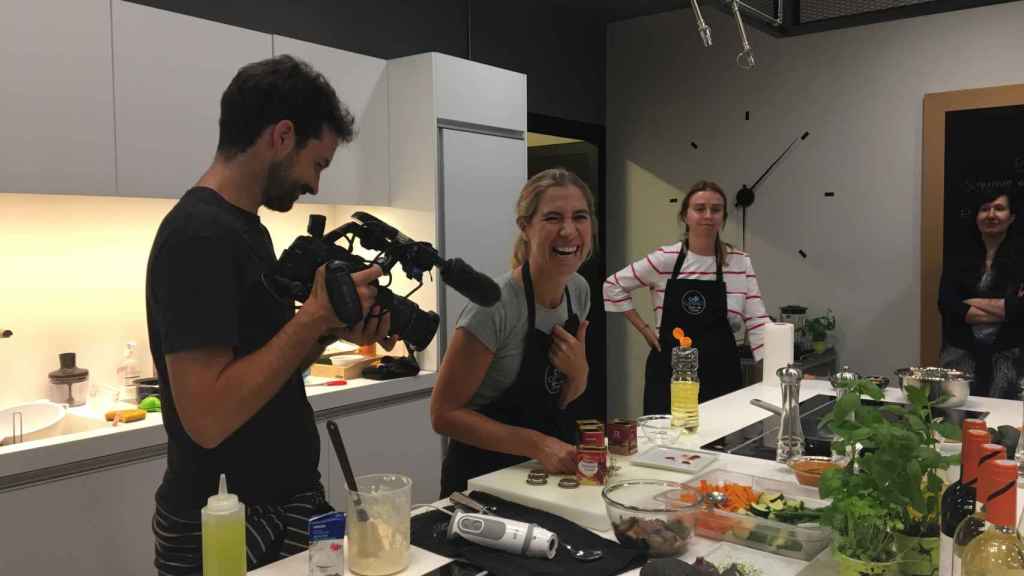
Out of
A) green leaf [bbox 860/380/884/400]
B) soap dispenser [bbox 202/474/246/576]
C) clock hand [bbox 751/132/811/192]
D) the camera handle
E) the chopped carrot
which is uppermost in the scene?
clock hand [bbox 751/132/811/192]

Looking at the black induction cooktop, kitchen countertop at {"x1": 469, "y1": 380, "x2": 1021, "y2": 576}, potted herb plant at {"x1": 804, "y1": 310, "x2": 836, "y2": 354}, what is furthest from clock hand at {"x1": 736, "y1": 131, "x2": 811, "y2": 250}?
the black induction cooktop

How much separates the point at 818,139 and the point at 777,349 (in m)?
2.05

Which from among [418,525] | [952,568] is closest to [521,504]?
[418,525]

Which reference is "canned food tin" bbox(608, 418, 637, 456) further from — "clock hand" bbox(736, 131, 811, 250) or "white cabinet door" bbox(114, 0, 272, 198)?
"clock hand" bbox(736, 131, 811, 250)

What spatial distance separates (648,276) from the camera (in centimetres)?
363

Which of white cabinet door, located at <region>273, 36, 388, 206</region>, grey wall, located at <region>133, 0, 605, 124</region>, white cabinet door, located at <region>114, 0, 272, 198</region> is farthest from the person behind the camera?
grey wall, located at <region>133, 0, 605, 124</region>

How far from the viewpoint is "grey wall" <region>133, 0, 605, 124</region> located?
10.8 ft

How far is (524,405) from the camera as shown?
1.90m

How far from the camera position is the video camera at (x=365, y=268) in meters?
1.36

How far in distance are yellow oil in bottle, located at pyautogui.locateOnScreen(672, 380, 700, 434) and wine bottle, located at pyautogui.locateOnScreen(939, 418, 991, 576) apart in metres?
1.03

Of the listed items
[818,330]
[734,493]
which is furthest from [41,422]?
[818,330]

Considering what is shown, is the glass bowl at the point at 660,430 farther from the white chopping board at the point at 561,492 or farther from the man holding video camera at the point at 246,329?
the man holding video camera at the point at 246,329

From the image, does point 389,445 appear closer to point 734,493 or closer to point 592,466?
point 592,466

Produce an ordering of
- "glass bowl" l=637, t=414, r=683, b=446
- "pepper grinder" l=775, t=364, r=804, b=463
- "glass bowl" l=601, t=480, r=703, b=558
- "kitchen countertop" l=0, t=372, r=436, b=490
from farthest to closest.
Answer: "kitchen countertop" l=0, t=372, r=436, b=490 < "glass bowl" l=637, t=414, r=683, b=446 < "pepper grinder" l=775, t=364, r=804, b=463 < "glass bowl" l=601, t=480, r=703, b=558
